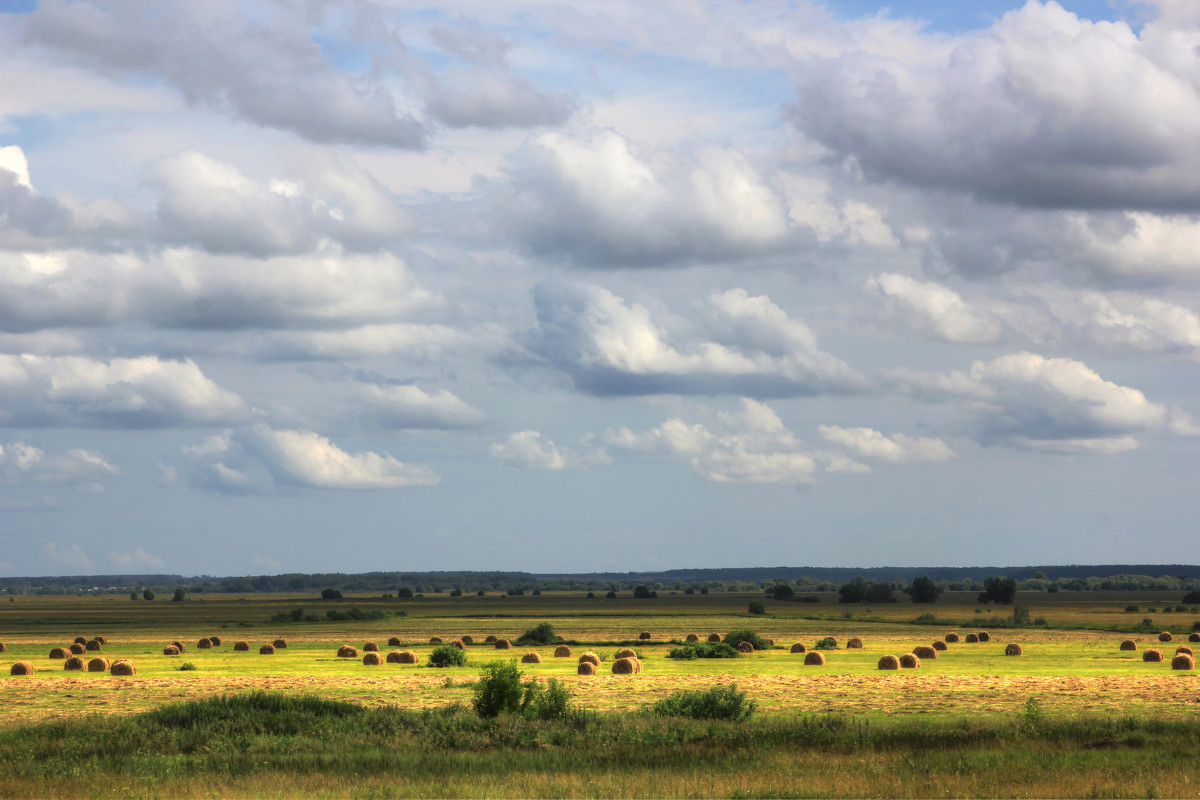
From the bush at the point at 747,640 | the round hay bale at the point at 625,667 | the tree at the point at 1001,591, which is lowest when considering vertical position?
the tree at the point at 1001,591

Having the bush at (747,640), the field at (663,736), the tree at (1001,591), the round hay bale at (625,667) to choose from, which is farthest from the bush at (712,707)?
the tree at (1001,591)

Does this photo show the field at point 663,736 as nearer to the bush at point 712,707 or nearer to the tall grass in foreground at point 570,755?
the tall grass in foreground at point 570,755

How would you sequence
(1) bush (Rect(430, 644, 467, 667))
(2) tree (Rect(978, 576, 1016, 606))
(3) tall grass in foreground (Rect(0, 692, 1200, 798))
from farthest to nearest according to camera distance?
(2) tree (Rect(978, 576, 1016, 606))
(1) bush (Rect(430, 644, 467, 667))
(3) tall grass in foreground (Rect(0, 692, 1200, 798))

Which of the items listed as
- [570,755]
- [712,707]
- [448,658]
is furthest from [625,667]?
[570,755]

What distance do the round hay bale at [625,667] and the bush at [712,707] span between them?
61.7ft

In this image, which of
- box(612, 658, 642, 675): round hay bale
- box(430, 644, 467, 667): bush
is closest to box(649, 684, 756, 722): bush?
box(612, 658, 642, 675): round hay bale

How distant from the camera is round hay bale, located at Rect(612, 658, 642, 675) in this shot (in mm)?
53594

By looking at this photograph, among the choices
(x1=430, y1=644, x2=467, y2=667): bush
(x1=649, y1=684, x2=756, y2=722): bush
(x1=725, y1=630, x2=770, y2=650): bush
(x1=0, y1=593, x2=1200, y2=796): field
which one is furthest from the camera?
(x1=725, y1=630, x2=770, y2=650): bush

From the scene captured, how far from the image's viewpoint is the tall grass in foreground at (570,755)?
2328cm

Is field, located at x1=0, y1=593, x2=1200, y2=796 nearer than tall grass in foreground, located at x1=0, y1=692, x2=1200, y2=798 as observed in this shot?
No

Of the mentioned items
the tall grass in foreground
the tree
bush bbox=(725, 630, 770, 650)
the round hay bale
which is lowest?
the tree

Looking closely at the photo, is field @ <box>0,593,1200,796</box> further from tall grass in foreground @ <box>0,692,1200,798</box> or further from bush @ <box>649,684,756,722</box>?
bush @ <box>649,684,756,722</box>

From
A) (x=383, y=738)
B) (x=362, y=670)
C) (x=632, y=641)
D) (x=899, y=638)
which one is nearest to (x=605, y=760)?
(x=383, y=738)

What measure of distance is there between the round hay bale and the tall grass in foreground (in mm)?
19452
